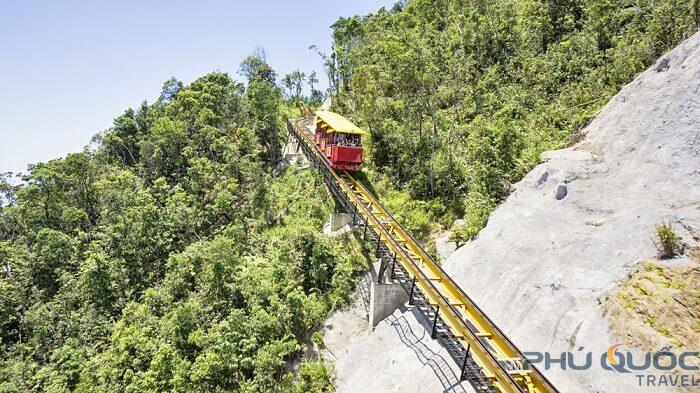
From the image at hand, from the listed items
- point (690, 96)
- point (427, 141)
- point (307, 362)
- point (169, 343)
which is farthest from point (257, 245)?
point (690, 96)

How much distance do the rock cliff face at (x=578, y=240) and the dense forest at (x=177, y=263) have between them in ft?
13.7

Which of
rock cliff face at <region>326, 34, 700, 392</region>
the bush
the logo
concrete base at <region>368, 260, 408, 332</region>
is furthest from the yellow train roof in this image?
the logo

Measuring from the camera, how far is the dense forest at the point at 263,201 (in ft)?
65.5

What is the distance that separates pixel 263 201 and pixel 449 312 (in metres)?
20.8

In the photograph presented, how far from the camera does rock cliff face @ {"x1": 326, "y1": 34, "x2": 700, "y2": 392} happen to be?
10711mm

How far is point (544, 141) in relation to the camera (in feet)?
75.6

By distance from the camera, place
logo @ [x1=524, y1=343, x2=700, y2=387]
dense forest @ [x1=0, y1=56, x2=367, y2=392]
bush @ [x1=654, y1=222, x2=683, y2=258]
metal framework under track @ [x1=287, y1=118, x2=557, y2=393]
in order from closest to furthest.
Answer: logo @ [x1=524, y1=343, x2=700, y2=387] → bush @ [x1=654, y1=222, x2=683, y2=258] → metal framework under track @ [x1=287, y1=118, x2=557, y2=393] → dense forest @ [x1=0, y1=56, x2=367, y2=392]

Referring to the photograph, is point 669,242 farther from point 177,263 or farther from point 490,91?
point 177,263

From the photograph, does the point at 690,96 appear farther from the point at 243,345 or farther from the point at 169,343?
the point at 169,343

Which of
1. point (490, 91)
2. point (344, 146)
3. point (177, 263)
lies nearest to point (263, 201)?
point (177, 263)

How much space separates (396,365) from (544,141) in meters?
16.4

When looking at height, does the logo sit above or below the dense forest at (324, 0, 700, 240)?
below

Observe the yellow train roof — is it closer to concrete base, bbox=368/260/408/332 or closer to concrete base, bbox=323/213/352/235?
concrete base, bbox=323/213/352/235

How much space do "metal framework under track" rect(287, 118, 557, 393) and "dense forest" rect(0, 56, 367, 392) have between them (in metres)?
2.44
